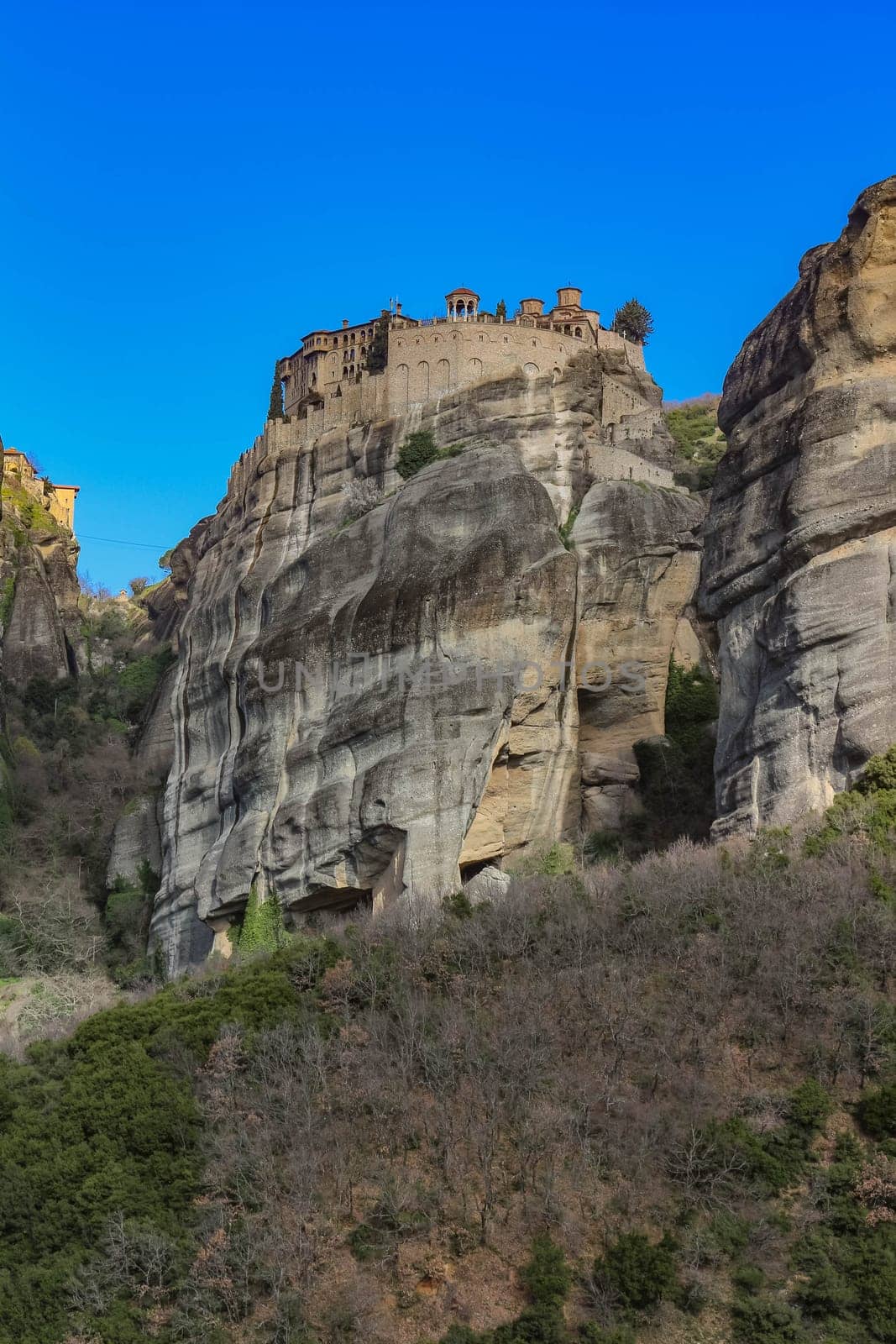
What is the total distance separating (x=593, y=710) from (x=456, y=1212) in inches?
695

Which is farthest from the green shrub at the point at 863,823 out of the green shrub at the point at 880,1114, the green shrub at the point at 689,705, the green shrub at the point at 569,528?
the green shrub at the point at 569,528

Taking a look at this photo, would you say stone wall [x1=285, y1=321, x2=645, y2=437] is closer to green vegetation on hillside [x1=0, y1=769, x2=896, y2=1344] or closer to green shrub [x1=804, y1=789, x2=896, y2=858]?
green vegetation on hillside [x1=0, y1=769, x2=896, y2=1344]

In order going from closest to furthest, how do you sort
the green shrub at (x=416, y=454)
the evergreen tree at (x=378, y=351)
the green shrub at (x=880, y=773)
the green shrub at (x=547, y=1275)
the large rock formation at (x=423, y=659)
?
the green shrub at (x=547, y=1275) < the green shrub at (x=880, y=773) < the large rock formation at (x=423, y=659) < the green shrub at (x=416, y=454) < the evergreen tree at (x=378, y=351)

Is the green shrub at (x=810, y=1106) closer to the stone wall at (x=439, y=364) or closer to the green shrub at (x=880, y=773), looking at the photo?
the green shrub at (x=880, y=773)

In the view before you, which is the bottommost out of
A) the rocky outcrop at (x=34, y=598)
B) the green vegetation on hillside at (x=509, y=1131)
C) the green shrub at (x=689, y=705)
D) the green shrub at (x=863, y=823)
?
the green vegetation on hillside at (x=509, y=1131)

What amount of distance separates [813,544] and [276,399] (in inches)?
1111

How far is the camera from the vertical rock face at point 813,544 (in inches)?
1385

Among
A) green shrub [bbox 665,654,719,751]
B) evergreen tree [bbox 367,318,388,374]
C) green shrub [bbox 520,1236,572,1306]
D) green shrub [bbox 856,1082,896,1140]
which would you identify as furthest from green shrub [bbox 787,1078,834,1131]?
evergreen tree [bbox 367,318,388,374]

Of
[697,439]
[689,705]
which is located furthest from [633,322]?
[689,705]

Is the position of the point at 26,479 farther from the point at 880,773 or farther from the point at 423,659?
the point at 880,773

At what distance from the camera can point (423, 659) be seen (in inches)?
1688

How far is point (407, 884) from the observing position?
133 ft

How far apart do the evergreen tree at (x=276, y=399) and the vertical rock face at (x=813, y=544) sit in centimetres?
2307

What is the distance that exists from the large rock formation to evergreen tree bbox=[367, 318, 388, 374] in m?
3.08
